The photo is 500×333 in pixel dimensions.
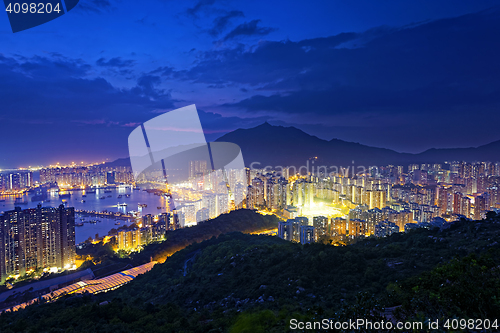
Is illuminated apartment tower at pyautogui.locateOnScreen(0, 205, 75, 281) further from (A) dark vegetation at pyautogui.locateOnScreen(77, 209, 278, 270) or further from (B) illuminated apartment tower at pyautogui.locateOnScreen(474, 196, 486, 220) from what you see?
(B) illuminated apartment tower at pyautogui.locateOnScreen(474, 196, 486, 220)

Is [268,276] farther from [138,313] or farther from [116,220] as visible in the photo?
[116,220]

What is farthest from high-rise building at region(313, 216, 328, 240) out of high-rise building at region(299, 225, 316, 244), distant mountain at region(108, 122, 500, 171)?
distant mountain at region(108, 122, 500, 171)

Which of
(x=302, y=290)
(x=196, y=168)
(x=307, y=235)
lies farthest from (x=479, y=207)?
(x=196, y=168)

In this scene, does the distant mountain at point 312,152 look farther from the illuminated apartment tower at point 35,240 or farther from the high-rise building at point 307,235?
the illuminated apartment tower at point 35,240

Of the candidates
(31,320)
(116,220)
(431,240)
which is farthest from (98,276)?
(116,220)

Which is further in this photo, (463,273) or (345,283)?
(345,283)

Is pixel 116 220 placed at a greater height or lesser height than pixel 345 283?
lesser
